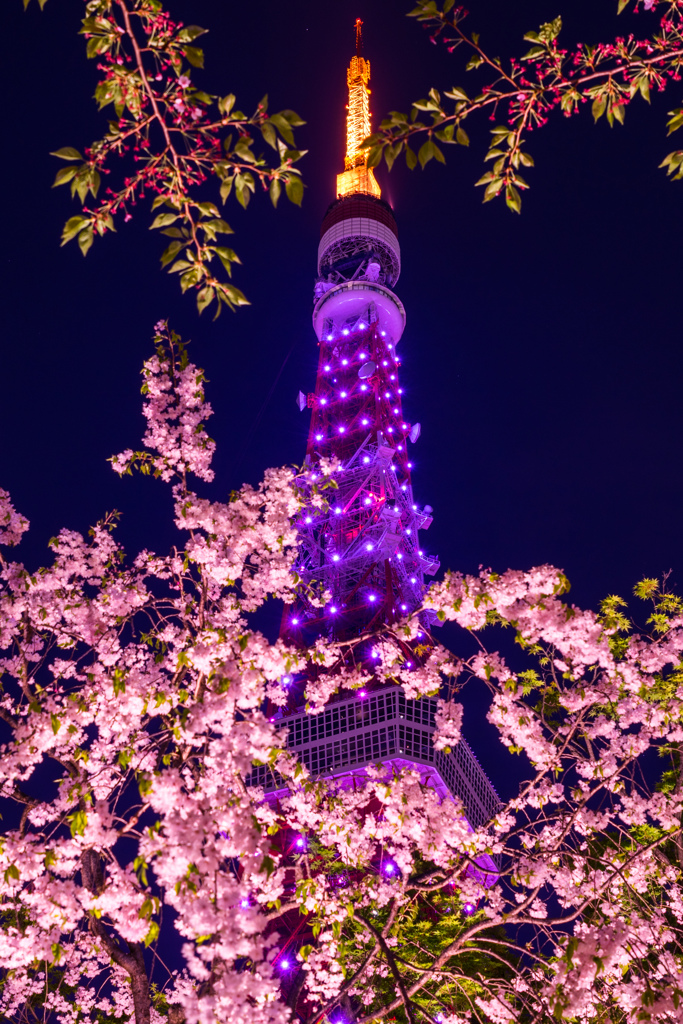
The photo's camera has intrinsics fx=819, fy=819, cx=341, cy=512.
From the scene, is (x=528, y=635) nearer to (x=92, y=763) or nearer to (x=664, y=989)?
(x=664, y=989)

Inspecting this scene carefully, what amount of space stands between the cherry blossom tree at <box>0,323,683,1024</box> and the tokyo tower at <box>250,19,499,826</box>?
21066 mm

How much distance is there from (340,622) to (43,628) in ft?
121

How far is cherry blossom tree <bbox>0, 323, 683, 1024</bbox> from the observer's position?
532 cm

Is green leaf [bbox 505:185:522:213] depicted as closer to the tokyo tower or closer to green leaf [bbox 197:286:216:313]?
green leaf [bbox 197:286:216:313]

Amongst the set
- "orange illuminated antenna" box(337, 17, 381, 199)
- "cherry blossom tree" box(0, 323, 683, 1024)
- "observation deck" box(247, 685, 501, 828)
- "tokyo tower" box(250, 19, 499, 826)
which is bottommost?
"cherry blossom tree" box(0, 323, 683, 1024)

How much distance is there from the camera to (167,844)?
495 centimetres

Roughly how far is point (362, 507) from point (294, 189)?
43.6 m

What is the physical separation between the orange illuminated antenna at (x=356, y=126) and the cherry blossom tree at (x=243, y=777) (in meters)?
56.1

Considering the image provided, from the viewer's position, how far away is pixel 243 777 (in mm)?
6172

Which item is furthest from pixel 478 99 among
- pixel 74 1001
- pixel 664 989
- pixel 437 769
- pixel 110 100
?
pixel 437 769

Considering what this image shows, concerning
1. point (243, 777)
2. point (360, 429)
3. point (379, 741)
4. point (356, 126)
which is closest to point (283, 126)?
point (243, 777)

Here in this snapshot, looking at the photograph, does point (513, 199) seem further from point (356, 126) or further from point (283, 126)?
point (356, 126)

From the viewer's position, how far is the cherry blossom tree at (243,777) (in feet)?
17.5

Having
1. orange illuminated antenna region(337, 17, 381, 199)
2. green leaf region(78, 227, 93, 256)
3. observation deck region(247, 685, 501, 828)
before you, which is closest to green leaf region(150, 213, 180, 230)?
green leaf region(78, 227, 93, 256)
